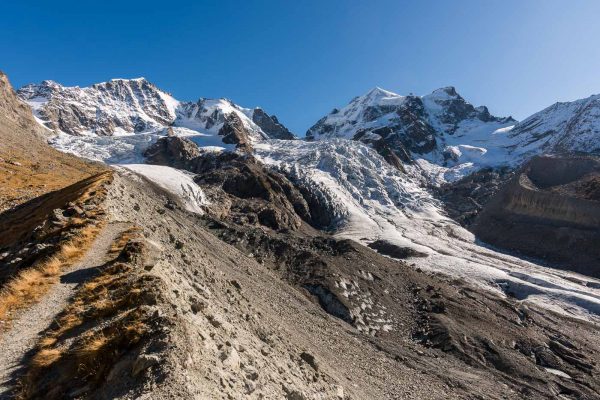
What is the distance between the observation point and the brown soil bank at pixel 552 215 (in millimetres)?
131500

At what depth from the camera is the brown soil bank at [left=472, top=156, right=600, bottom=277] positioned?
5177 inches

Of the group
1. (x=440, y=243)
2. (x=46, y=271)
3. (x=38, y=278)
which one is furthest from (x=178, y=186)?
(x=38, y=278)

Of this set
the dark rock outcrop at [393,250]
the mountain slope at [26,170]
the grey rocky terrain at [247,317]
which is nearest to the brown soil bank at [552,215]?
the grey rocky terrain at [247,317]

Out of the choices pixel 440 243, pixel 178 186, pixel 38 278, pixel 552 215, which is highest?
pixel 552 215

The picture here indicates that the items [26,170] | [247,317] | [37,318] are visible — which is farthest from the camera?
[26,170]

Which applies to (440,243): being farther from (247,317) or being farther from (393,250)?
(247,317)

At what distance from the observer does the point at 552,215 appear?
147 metres

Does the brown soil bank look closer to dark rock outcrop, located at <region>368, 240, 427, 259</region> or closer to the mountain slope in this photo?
dark rock outcrop, located at <region>368, 240, 427, 259</region>

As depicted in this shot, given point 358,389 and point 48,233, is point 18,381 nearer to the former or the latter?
point 48,233

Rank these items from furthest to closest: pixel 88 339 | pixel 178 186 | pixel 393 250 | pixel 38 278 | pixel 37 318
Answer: pixel 393 250
pixel 178 186
pixel 38 278
pixel 37 318
pixel 88 339

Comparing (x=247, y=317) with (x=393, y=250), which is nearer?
(x=247, y=317)

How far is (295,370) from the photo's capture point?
17906 mm

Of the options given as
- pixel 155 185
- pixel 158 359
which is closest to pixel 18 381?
pixel 158 359

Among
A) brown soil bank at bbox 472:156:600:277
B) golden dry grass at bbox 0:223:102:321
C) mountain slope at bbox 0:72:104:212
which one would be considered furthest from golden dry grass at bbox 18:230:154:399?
brown soil bank at bbox 472:156:600:277
